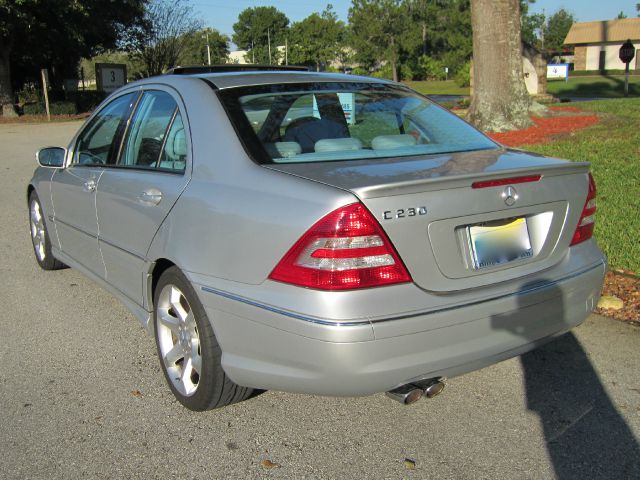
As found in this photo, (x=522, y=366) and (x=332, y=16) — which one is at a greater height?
(x=332, y=16)

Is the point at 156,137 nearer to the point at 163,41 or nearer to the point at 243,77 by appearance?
the point at 243,77

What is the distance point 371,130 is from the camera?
12.5ft

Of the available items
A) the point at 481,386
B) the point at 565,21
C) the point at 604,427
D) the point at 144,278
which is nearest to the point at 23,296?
the point at 144,278

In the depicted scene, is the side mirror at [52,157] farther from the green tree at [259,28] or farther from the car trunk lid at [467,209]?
the green tree at [259,28]

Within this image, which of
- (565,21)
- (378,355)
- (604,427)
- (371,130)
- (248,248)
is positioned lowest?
(604,427)

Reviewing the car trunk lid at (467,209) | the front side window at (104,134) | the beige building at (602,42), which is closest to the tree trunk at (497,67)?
the front side window at (104,134)

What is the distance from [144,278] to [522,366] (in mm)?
2194

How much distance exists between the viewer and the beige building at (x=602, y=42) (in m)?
71.5

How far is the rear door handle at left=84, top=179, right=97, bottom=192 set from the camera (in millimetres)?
4262

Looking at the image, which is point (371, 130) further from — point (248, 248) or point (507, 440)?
point (507, 440)

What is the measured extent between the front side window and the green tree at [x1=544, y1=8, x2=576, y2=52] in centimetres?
10765

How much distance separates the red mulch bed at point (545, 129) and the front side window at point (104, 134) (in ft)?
27.6

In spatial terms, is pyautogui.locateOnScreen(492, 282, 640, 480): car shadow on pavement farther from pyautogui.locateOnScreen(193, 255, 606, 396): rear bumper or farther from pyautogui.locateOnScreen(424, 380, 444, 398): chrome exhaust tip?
pyautogui.locateOnScreen(424, 380, 444, 398): chrome exhaust tip

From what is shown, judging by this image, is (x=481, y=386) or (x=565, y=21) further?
(x=565, y=21)
